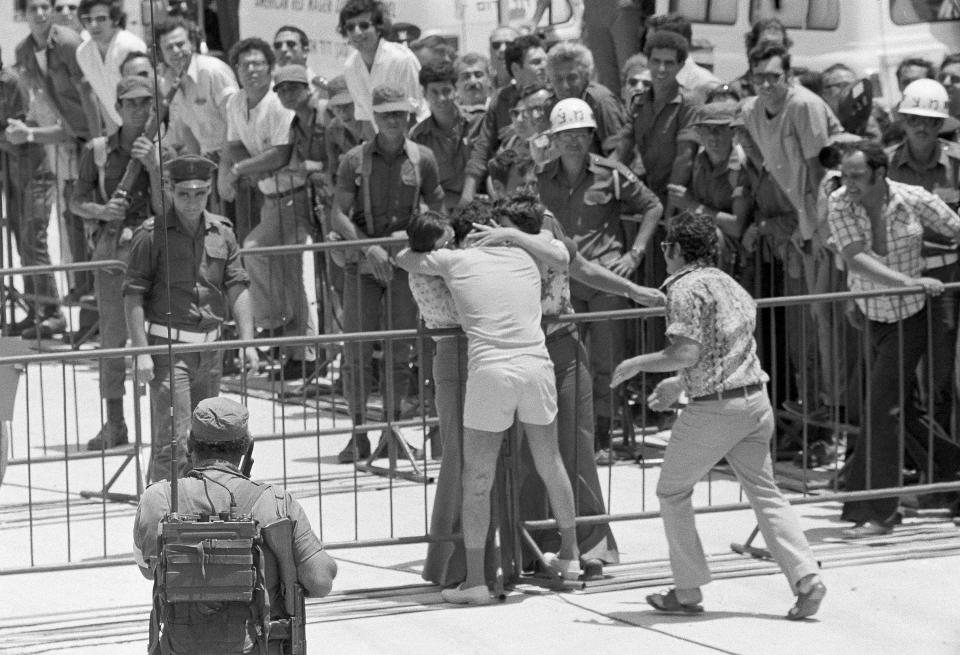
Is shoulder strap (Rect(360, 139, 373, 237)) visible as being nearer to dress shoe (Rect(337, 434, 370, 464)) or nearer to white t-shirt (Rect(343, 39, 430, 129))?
dress shoe (Rect(337, 434, 370, 464))

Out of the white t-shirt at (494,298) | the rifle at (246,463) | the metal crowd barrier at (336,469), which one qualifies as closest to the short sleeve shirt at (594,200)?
the metal crowd barrier at (336,469)

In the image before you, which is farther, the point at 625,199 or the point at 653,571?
the point at 625,199

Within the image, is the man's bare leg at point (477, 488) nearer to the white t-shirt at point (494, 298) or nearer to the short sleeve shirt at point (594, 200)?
the white t-shirt at point (494, 298)

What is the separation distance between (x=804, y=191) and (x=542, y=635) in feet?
13.2

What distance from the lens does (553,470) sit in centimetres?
844

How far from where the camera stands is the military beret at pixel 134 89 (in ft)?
38.0

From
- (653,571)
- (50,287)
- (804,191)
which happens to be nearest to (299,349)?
(50,287)

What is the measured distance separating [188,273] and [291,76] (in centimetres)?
319

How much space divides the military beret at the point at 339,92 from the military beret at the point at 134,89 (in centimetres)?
149

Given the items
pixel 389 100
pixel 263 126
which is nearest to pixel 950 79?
pixel 389 100

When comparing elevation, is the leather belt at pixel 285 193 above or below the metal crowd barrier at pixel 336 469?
above

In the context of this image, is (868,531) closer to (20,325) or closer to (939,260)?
(939,260)

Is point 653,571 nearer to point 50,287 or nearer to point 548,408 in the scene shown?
point 548,408

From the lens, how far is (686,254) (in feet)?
26.6
